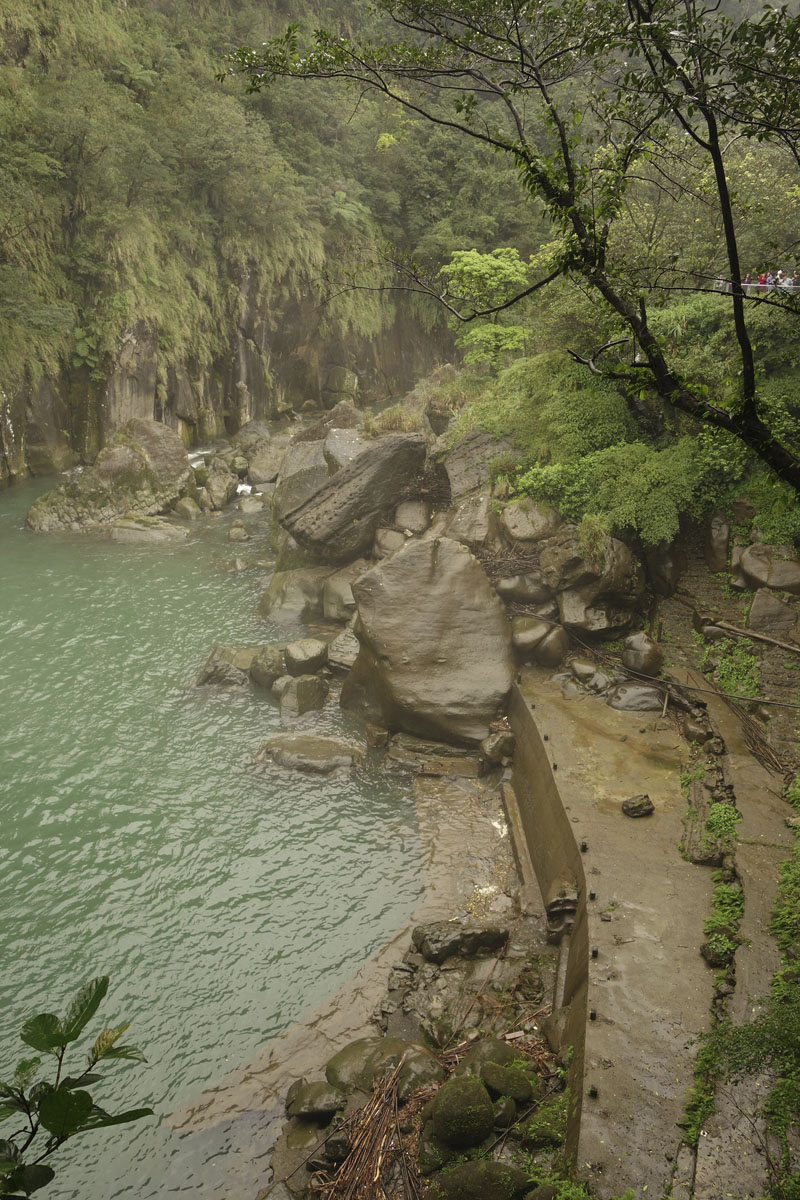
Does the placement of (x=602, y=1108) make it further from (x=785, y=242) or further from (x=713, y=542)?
(x=785, y=242)

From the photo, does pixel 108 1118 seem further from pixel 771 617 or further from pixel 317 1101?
pixel 771 617

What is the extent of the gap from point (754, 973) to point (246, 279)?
2901cm

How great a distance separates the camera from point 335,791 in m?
10.3

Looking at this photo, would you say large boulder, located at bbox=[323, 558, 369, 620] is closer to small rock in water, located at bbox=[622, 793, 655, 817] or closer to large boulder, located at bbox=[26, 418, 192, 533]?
small rock in water, located at bbox=[622, 793, 655, 817]

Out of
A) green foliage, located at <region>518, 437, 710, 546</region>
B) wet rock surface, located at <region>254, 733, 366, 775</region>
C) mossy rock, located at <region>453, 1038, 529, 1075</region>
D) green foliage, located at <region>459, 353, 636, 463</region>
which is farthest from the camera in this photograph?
green foliage, located at <region>459, 353, 636, 463</region>

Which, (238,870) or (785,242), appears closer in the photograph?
(238,870)

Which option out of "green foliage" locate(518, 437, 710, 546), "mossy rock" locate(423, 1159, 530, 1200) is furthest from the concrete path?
"green foliage" locate(518, 437, 710, 546)

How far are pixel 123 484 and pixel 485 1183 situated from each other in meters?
19.4

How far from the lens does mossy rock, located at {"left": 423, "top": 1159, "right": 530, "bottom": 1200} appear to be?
464cm

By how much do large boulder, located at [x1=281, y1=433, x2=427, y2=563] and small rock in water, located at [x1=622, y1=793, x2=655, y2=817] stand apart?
892cm

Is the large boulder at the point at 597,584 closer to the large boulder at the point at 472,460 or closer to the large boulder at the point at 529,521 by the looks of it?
the large boulder at the point at 529,521

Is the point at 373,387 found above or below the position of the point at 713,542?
above

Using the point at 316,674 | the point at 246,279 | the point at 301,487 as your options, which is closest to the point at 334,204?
the point at 246,279

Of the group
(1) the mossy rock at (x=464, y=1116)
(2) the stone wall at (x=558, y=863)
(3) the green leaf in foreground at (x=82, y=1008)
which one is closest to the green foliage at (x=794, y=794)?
(2) the stone wall at (x=558, y=863)
